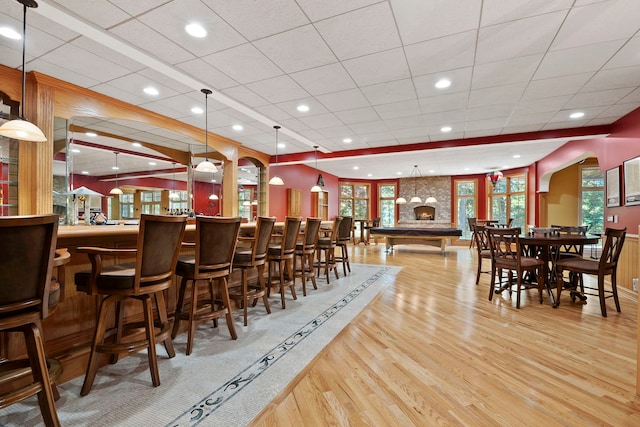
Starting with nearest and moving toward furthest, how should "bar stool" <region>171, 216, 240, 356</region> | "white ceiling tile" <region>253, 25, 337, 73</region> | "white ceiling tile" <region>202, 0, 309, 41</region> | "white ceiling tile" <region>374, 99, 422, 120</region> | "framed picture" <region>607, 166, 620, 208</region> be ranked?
"bar stool" <region>171, 216, 240, 356</region> < "white ceiling tile" <region>202, 0, 309, 41</region> < "white ceiling tile" <region>253, 25, 337, 73</region> < "white ceiling tile" <region>374, 99, 422, 120</region> < "framed picture" <region>607, 166, 620, 208</region>

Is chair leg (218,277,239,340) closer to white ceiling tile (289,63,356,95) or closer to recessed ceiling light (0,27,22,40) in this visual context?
white ceiling tile (289,63,356,95)

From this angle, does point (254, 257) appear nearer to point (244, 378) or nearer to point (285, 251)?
point (285, 251)

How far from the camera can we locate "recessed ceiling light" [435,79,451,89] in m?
3.74

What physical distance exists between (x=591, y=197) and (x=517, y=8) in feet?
28.1

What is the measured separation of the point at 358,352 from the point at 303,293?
171 centimetres

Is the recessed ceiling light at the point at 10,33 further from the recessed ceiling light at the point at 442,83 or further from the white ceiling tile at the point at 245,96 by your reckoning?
the recessed ceiling light at the point at 442,83

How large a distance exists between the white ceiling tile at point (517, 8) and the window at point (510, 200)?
9.39m

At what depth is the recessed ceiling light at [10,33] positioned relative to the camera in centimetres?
276

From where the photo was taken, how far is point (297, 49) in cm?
304

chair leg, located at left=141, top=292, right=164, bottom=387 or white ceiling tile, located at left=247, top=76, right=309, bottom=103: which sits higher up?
white ceiling tile, located at left=247, top=76, right=309, bottom=103

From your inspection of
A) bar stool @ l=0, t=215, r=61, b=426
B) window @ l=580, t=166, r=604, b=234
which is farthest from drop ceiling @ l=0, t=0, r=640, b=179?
window @ l=580, t=166, r=604, b=234

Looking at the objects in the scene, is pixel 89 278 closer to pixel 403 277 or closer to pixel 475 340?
pixel 475 340

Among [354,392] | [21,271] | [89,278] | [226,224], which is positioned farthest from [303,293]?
[21,271]

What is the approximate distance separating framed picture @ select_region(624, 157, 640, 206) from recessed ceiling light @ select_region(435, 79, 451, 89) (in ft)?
10.1
